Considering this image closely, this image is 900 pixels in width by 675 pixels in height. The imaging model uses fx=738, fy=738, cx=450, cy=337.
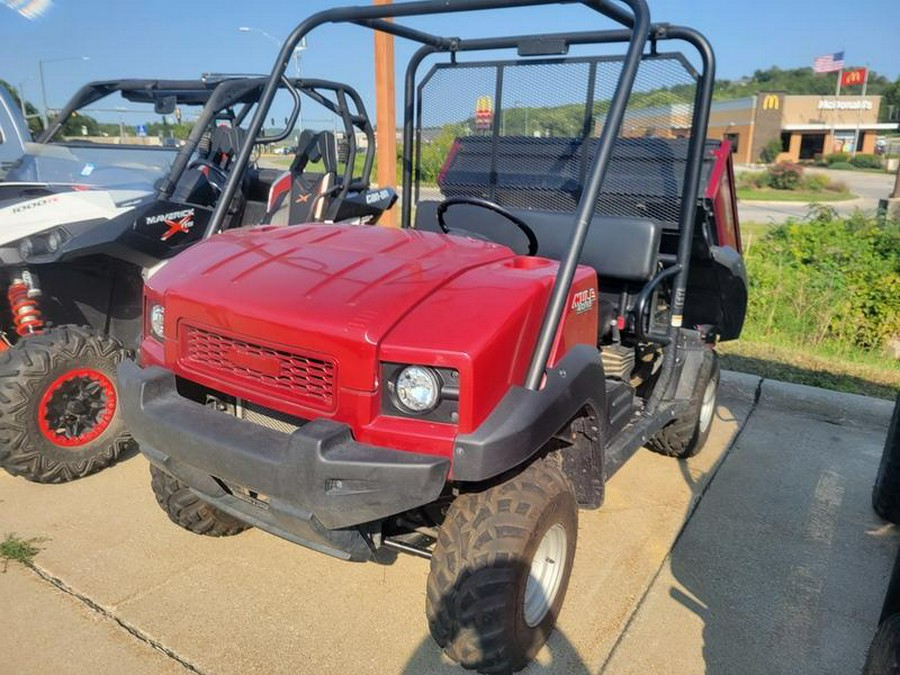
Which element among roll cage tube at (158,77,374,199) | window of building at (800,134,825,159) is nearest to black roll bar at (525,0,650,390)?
roll cage tube at (158,77,374,199)

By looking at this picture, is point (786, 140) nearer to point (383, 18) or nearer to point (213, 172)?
point (213, 172)

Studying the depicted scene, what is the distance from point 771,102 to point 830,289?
6180cm

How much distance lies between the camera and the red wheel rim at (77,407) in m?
3.56

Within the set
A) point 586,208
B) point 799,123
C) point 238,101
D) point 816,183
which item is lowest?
point 816,183

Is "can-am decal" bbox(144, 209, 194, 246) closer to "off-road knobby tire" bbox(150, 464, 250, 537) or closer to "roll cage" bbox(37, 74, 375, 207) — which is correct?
"roll cage" bbox(37, 74, 375, 207)

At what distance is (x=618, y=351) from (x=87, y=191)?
120 inches

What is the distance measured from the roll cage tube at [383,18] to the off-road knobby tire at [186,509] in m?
1.01

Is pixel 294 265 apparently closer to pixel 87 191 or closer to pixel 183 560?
pixel 183 560

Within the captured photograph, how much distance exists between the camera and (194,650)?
2.49m

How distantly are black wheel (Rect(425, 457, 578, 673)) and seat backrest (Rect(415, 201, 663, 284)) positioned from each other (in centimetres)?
130

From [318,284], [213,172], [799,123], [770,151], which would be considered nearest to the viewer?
[318,284]

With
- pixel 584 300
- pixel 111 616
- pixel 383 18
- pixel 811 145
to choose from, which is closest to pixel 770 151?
pixel 811 145

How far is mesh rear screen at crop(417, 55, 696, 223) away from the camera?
11.3 feet

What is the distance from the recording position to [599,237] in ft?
11.1
